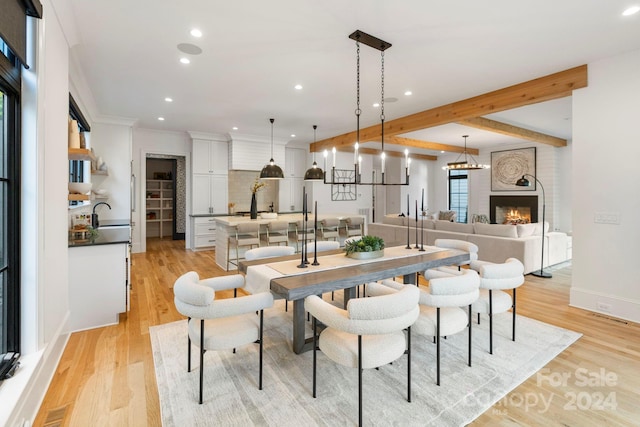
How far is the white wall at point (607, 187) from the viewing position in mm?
3221

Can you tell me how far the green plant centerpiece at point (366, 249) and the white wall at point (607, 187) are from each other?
2527mm

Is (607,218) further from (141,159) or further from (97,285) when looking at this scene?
(141,159)

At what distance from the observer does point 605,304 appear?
3.40m

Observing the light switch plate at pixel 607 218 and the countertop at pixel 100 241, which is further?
the light switch plate at pixel 607 218

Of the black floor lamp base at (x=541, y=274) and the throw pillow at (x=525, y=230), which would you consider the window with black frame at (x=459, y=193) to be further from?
the black floor lamp base at (x=541, y=274)

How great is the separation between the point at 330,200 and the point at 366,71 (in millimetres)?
5453

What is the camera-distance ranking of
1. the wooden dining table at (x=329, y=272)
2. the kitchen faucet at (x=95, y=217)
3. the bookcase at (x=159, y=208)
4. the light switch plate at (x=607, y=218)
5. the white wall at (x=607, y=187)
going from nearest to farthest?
the wooden dining table at (x=329, y=272), the white wall at (x=607, y=187), the light switch plate at (x=607, y=218), the kitchen faucet at (x=95, y=217), the bookcase at (x=159, y=208)

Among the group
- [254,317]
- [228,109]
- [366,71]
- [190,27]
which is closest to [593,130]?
[366,71]

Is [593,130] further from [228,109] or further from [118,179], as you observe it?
[118,179]

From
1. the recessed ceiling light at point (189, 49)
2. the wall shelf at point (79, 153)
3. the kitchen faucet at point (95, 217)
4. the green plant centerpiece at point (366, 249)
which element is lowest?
the green plant centerpiece at point (366, 249)

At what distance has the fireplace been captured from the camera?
27.9 feet

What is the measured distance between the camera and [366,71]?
3.73 m

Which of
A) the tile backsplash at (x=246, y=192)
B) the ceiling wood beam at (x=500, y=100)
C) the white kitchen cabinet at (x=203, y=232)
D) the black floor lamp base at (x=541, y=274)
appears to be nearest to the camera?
the ceiling wood beam at (x=500, y=100)

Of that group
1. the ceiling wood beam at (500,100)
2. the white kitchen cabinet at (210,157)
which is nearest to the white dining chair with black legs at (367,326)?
the ceiling wood beam at (500,100)
